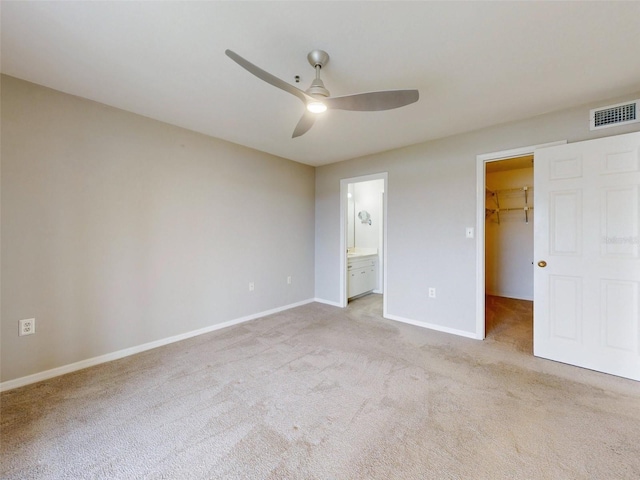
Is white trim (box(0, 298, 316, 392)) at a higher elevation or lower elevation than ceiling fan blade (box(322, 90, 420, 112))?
lower

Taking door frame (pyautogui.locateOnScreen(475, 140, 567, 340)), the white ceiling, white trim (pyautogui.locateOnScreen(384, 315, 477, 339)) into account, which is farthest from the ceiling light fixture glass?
white trim (pyautogui.locateOnScreen(384, 315, 477, 339))

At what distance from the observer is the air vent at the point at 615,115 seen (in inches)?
A: 87.1

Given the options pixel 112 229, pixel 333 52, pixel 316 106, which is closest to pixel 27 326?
pixel 112 229

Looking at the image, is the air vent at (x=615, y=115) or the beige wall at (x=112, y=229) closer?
the beige wall at (x=112, y=229)

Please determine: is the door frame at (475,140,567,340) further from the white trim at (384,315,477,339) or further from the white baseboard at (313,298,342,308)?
the white baseboard at (313,298,342,308)

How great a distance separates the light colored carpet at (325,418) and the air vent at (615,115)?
6.92 ft

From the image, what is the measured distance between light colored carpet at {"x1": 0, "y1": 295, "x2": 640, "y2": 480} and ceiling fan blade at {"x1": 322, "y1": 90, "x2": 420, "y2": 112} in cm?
200

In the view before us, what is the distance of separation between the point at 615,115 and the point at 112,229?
14.8ft

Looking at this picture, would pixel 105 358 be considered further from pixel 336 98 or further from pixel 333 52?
pixel 333 52

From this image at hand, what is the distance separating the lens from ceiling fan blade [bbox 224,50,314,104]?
1307 millimetres

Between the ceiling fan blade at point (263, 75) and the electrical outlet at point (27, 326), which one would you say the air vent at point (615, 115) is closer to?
the ceiling fan blade at point (263, 75)

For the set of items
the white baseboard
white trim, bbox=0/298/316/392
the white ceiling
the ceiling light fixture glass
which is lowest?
white trim, bbox=0/298/316/392

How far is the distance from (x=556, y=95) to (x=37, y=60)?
3.92m

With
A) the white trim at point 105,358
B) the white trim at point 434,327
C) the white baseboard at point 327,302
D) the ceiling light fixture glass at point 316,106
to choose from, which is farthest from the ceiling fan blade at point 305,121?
the white baseboard at point 327,302
